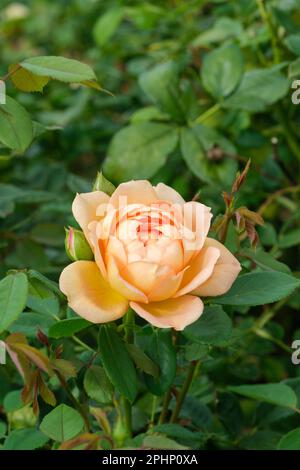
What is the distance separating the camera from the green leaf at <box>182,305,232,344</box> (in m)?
0.71

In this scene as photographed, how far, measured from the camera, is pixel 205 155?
121cm

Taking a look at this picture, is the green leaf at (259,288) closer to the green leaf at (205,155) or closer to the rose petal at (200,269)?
the rose petal at (200,269)

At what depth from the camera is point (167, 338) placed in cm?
76

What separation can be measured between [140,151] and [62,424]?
586 millimetres

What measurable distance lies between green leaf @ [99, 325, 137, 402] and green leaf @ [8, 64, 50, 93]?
255 millimetres

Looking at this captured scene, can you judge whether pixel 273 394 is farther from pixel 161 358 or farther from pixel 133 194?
pixel 133 194

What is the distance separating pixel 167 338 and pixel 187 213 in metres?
0.13

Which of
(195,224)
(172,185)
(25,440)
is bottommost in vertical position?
(172,185)

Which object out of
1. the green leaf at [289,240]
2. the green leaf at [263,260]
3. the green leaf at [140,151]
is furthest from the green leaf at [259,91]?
the green leaf at [263,260]

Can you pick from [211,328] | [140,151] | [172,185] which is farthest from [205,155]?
[211,328]

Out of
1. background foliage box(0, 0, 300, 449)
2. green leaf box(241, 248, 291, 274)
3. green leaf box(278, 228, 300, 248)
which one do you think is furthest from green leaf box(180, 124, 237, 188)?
green leaf box(241, 248, 291, 274)
